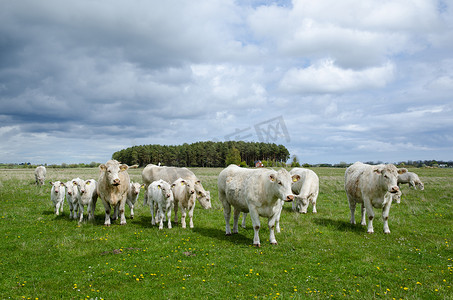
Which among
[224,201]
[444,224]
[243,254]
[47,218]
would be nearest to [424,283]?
[243,254]

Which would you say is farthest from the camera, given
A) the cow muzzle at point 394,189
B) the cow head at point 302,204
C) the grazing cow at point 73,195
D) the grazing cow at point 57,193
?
the cow head at point 302,204

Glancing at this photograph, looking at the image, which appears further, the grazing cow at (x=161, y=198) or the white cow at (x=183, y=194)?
the white cow at (x=183, y=194)

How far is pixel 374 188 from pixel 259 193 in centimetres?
558

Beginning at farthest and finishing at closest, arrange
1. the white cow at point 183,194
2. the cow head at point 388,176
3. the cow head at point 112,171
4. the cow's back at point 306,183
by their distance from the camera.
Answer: the cow's back at point 306,183, the white cow at point 183,194, the cow head at point 112,171, the cow head at point 388,176

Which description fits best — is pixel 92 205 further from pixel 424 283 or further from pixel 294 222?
pixel 424 283

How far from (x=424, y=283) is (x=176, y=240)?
25.3 feet

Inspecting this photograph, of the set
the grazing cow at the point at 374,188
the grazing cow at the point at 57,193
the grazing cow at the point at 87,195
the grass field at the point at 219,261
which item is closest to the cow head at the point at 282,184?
the grass field at the point at 219,261

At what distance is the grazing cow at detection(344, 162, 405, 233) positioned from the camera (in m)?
11.6

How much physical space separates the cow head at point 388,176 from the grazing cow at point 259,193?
12.8 ft

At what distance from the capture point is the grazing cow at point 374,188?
37.9 feet

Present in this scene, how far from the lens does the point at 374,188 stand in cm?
1226

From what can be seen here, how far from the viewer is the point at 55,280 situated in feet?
23.9

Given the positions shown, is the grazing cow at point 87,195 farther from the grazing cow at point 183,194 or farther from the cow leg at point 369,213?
the cow leg at point 369,213

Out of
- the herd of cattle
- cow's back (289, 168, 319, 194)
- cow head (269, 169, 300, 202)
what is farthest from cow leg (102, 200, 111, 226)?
cow's back (289, 168, 319, 194)
